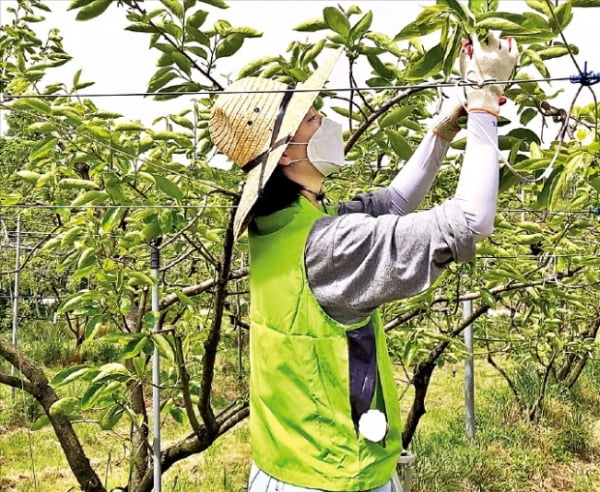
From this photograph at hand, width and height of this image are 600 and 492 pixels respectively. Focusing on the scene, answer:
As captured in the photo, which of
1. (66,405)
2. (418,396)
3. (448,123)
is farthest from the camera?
(418,396)

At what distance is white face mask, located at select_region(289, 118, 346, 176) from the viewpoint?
111 centimetres

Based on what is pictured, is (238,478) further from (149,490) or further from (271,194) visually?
(271,194)

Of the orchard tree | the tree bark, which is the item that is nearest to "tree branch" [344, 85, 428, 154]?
the orchard tree

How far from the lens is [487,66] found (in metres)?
0.90

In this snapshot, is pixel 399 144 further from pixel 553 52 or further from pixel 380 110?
pixel 553 52

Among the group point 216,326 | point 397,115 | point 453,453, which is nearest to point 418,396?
point 453,453

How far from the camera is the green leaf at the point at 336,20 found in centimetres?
117

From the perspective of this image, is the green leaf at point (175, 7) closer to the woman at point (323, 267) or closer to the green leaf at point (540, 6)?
→ the woman at point (323, 267)

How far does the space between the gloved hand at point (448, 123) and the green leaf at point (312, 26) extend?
0.90 ft

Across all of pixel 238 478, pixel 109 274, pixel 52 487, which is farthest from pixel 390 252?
pixel 52 487

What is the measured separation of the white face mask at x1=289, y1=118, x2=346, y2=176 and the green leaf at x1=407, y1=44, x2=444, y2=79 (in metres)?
0.17

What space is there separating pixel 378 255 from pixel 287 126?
0.27m

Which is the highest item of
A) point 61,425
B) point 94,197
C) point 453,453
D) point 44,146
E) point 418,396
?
point 44,146

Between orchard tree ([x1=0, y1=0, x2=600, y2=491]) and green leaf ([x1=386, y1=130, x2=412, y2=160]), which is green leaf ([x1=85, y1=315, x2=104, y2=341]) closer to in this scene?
orchard tree ([x1=0, y1=0, x2=600, y2=491])
